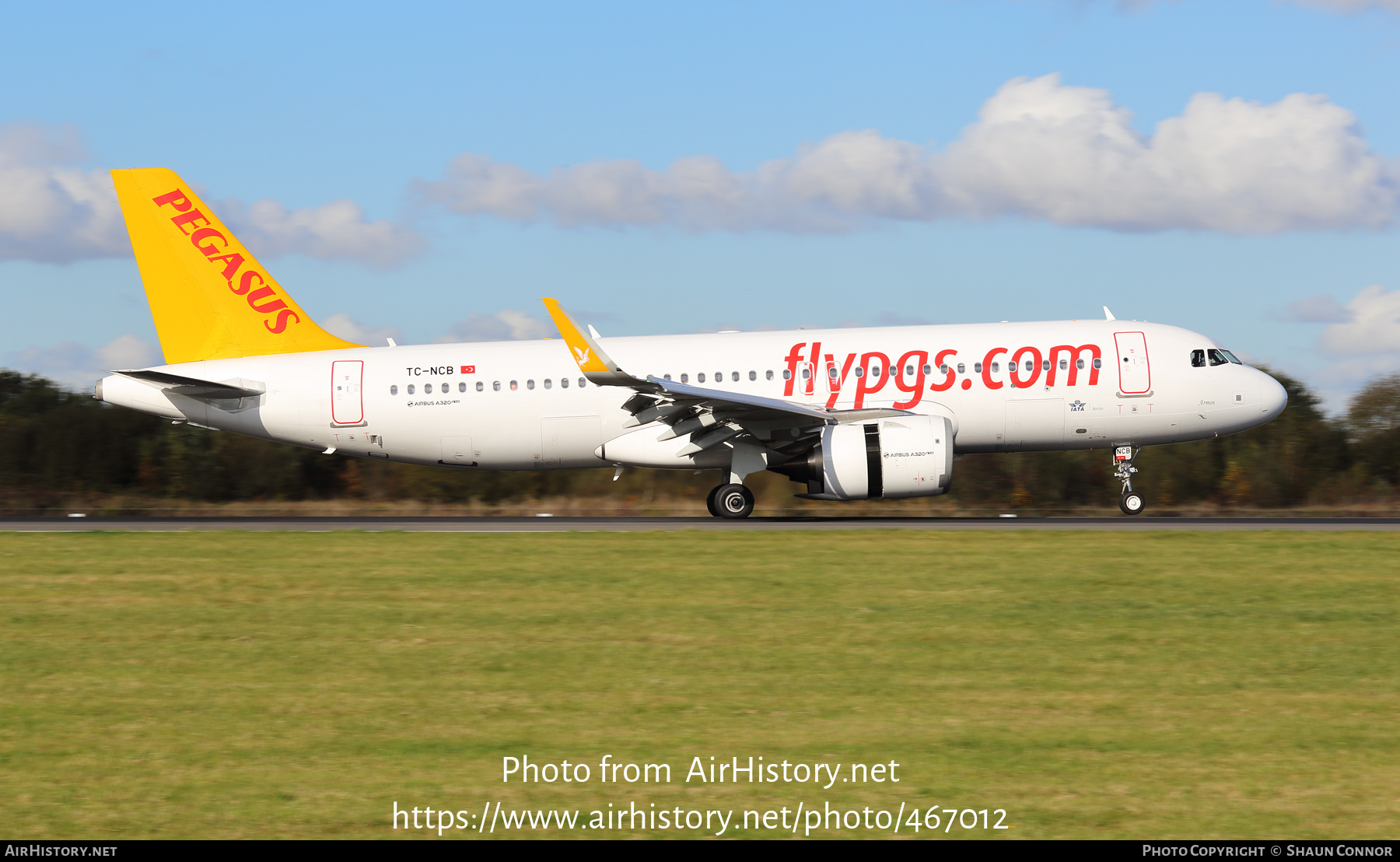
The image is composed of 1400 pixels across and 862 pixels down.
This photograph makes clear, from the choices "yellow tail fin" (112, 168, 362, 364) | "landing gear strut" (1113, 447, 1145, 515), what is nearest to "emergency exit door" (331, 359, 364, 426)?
"yellow tail fin" (112, 168, 362, 364)

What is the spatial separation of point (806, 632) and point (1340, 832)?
5.95 meters

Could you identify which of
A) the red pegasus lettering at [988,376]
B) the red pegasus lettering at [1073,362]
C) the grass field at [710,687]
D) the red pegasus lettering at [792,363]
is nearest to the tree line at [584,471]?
the red pegasus lettering at [792,363]

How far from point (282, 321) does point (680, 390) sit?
31.0 feet

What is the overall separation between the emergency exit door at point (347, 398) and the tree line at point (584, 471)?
5700mm

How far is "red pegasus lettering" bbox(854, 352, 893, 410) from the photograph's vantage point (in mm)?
24250

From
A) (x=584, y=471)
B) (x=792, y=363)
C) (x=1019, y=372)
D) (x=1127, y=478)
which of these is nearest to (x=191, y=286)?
(x=584, y=471)

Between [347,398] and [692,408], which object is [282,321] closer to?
[347,398]

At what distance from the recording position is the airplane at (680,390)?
23.5 meters

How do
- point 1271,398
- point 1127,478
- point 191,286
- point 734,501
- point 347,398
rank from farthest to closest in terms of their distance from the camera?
1. point 191,286
2. point 347,398
3. point 1127,478
4. point 734,501
5. point 1271,398

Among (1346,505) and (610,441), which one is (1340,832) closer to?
(610,441)

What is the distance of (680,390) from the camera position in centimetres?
2314

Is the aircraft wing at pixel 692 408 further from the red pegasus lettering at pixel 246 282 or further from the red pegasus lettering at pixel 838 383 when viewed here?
the red pegasus lettering at pixel 246 282

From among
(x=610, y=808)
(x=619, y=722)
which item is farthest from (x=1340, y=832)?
(x=619, y=722)

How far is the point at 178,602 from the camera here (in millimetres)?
13766
